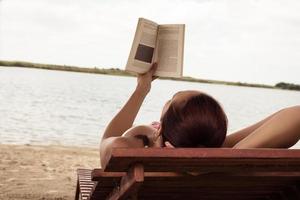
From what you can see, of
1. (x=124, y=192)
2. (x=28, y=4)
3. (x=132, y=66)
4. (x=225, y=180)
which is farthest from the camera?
(x=28, y=4)

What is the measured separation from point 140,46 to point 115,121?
72 centimetres

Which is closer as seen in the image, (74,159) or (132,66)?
(132,66)

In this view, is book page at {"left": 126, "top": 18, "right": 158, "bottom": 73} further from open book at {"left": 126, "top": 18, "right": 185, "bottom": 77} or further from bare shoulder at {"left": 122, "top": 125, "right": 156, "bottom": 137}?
bare shoulder at {"left": 122, "top": 125, "right": 156, "bottom": 137}

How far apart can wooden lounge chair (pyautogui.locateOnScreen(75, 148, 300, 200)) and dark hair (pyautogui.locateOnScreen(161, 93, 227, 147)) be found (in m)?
0.13

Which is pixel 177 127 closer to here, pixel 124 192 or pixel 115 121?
pixel 124 192

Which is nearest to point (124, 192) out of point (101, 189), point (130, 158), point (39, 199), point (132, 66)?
point (130, 158)

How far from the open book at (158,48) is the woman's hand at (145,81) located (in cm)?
2

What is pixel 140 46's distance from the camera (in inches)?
131

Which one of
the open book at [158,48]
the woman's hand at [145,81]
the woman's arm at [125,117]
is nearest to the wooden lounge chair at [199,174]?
the woman's arm at [125,117]

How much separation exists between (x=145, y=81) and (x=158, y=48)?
0.34m

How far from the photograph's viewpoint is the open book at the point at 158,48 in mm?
3291

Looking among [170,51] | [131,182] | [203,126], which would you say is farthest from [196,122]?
[170,51]

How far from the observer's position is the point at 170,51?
11.1 feet

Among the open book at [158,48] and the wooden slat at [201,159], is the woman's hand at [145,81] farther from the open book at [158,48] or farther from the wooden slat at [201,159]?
the wooden slat at [201,159]
